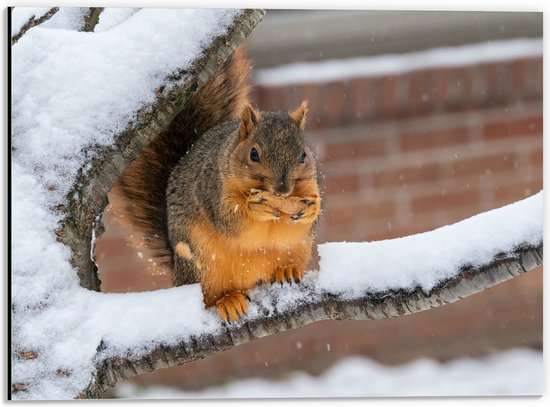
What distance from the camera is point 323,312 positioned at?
5.93 feet

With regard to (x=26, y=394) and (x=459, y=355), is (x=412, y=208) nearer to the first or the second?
(x=459, y=355)

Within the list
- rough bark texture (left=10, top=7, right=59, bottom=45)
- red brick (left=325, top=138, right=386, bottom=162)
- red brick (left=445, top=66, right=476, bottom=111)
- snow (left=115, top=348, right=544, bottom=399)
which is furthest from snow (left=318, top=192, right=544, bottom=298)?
red brick (left=325, top=138, right=386, bottom=162)

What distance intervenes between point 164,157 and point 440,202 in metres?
1.05

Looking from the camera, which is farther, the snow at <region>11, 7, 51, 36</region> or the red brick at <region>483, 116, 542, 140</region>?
the red brick at <region>483, 116, 542, 140</region>

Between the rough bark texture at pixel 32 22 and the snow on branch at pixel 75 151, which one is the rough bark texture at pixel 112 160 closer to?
the snow on branch at pixel 75 151

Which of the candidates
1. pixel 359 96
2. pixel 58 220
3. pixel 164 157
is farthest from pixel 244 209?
pixel 359 96

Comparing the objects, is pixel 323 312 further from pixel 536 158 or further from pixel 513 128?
pixel 513 128

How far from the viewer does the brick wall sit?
2.83 m

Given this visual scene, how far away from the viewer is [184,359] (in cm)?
178

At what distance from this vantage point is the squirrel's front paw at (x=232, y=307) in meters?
1.80

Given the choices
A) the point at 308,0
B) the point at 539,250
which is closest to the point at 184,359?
the point at 539,250

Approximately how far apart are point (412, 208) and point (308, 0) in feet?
3.29

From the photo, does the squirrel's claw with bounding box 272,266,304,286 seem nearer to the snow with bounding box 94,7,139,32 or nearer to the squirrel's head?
the squirrel's head

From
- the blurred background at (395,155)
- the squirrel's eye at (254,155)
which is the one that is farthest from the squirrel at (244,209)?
the blurred background at (395,155)
